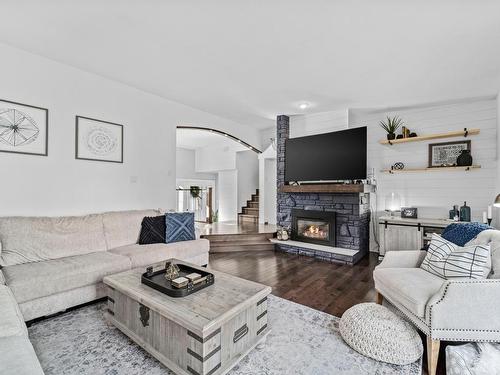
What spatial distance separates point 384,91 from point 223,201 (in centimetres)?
545

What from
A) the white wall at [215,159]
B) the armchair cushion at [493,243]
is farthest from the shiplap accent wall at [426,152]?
the white wall at [215,159]

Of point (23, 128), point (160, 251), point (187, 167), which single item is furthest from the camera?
point (187, 167)

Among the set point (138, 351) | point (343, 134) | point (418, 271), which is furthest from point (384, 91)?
point (138, 351)

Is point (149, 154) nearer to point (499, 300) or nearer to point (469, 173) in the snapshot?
point (499, 300)

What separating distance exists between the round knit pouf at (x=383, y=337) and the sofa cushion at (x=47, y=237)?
9.27 feet

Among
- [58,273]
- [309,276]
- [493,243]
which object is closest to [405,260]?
[493,243]

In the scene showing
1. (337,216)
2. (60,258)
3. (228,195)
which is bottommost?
(60,258)

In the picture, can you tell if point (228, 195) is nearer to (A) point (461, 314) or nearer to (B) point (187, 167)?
(B) point (187, 167)

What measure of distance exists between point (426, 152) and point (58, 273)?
5.30 meters

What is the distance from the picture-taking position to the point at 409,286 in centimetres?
196

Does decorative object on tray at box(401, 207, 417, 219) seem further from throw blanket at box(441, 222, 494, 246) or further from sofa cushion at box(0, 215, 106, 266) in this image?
sofa cushion at box(0, 215, 106, 266)

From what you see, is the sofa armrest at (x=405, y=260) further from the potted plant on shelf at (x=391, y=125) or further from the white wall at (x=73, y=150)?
the white wall at (x=73, y=150)

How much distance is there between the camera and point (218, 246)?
16.0ft

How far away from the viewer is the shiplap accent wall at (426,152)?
12.7ft
